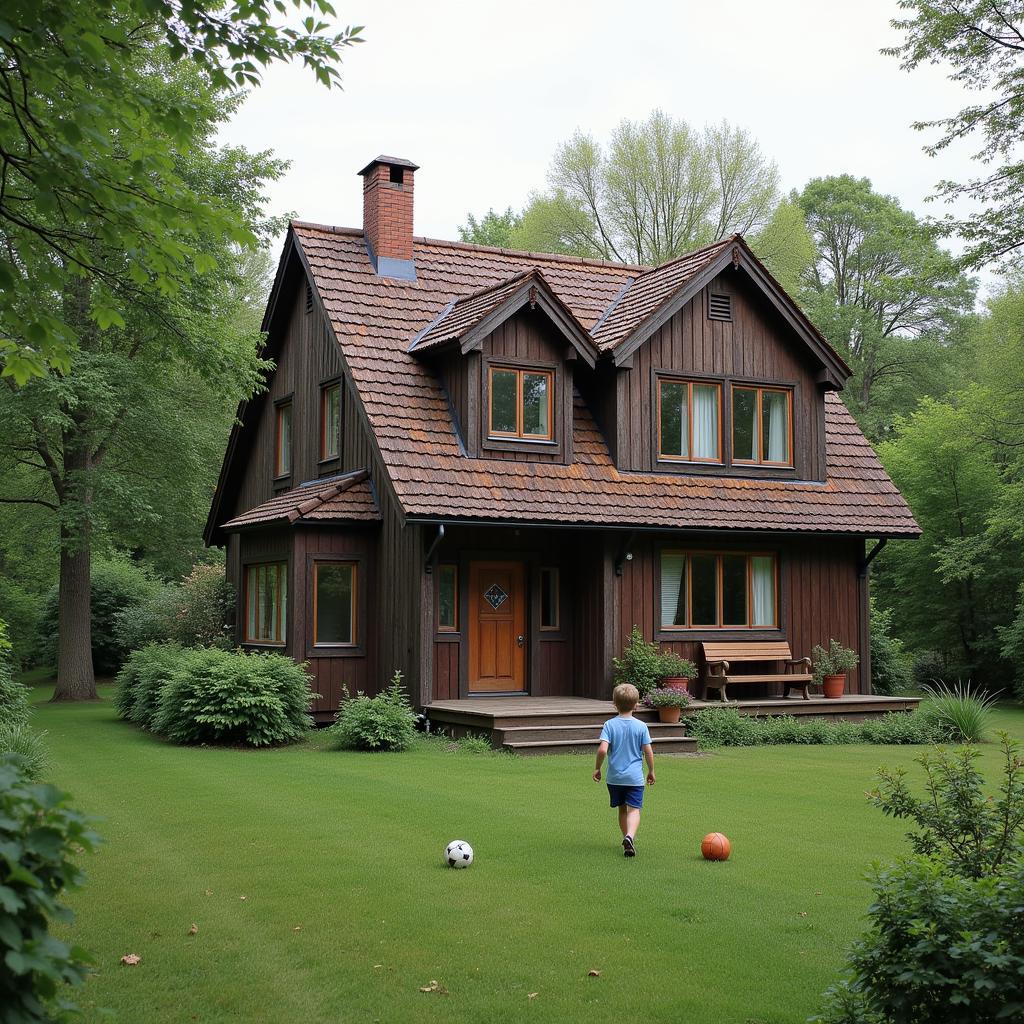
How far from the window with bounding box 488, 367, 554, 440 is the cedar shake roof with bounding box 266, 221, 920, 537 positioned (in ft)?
2.02

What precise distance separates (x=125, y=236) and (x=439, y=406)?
12.4 m

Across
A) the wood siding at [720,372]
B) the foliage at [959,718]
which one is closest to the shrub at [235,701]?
the wood siding at [720,372]

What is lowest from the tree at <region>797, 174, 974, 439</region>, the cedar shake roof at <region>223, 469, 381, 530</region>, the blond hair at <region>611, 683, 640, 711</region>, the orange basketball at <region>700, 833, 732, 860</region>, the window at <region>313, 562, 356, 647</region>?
the orange basketball at <region>700, 833, 732, 860</region>

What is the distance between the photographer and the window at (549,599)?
67.3ft

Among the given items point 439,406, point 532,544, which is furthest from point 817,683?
point 439,406

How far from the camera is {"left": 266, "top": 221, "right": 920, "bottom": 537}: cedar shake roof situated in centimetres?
1888

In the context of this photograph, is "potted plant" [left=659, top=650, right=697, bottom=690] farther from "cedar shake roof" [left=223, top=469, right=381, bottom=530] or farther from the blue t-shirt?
the blue t-shirt

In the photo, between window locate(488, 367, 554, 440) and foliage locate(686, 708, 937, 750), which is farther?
window locate(488, 367, 554, 440)

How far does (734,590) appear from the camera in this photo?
21.4 m

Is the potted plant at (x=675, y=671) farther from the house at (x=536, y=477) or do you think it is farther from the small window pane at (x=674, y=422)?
the small window pane at (x=674, y=422)

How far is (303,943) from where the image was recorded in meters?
7.16

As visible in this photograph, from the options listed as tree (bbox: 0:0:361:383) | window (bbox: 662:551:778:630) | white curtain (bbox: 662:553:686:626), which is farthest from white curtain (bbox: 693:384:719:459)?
tree (bbox: 0:0:361:383)

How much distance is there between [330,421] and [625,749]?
13.4 m

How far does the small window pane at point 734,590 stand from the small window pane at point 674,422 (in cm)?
205
